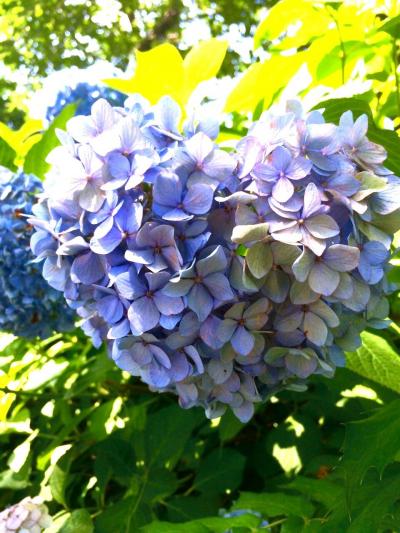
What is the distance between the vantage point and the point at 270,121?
2.46ft

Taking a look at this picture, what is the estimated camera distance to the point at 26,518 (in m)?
1.25

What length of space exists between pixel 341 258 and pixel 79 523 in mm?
771

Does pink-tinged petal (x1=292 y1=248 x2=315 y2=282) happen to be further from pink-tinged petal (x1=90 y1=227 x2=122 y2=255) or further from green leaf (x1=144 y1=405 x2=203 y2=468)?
green leaf (x1=144 y1=405 x2=203 y2=468)

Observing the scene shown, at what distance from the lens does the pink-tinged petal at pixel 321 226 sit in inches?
26.6

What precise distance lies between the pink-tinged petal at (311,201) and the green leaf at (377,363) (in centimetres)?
36

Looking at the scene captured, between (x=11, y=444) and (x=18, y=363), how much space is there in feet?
1.34

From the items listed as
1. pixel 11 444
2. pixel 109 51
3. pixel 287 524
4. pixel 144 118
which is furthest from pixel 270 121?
pixel 109 51

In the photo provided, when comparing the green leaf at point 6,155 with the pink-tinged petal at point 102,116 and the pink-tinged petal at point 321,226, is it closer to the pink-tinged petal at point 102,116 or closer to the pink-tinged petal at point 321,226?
the pink-tinged petal at point 102,116

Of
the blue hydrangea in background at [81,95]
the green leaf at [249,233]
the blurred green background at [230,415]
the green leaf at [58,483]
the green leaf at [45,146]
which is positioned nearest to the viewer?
the green leaf at [249,233]

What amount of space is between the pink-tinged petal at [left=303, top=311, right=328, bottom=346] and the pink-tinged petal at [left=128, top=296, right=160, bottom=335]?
0.16m

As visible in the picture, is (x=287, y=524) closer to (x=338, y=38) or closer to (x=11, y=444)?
(x=338, y=38)

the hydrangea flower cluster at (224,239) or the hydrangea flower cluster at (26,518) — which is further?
the hydrangea flower cluster at (26,518)

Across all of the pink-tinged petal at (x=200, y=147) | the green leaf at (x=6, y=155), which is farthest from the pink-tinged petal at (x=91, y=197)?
the green leaf at (x=6, y=155)

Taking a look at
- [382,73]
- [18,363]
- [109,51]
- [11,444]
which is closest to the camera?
[382,73]
